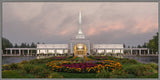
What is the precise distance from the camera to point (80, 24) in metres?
50.1

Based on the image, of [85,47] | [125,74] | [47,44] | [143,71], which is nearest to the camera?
[125,74]

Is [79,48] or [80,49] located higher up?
[79,48]

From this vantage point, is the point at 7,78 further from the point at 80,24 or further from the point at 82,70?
the point at 80,24

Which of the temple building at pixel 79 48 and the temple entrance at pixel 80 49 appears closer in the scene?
the temple building at pixel 79 48

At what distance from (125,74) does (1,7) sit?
29.9 feet

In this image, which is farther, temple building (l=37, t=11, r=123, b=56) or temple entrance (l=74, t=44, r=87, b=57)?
temple entrance (l=74, t=44, r=87, b=57)

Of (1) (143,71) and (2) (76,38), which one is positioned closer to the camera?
(1) (143,71)

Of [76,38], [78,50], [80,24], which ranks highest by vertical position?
[80,24]

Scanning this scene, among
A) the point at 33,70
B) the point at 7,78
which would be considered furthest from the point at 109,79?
the point at 7,78

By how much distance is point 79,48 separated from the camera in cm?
5134

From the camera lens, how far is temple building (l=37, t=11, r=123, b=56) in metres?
48.1

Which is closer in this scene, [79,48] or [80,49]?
[80,49]

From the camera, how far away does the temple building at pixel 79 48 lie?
158 feet

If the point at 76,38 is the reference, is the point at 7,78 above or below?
below
